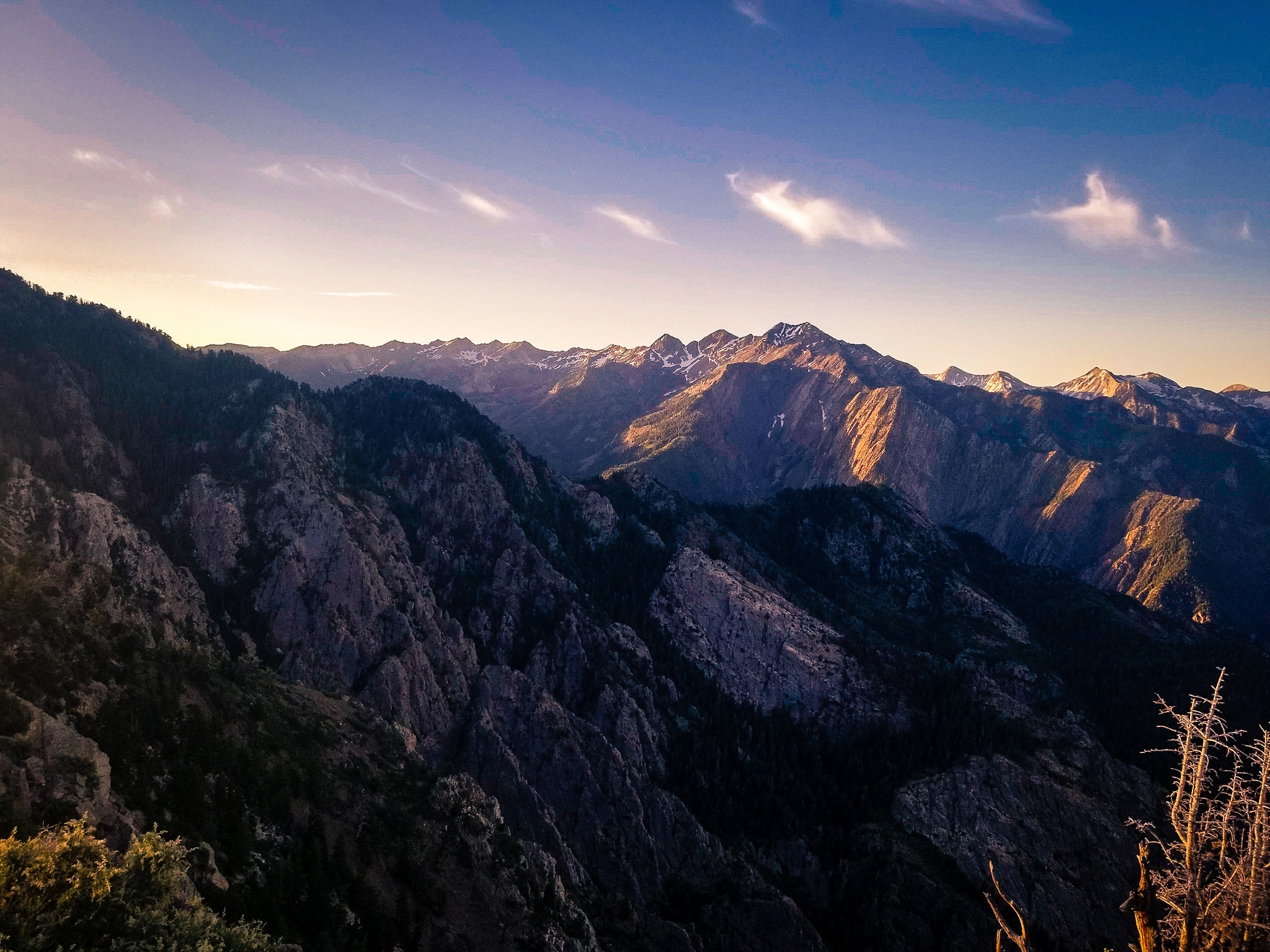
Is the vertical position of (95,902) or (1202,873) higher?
(1202,873)

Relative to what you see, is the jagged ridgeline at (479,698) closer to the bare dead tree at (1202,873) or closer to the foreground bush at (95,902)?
the foreground bush at (95,902)

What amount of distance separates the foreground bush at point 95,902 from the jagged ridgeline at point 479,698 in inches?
499

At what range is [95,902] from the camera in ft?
97.6

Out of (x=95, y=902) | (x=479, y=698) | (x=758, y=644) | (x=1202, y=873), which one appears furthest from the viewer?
(x=758, y=644)

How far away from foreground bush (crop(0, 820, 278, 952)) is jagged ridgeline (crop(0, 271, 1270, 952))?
12671 millimetres

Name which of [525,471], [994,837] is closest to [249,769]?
[994,837]

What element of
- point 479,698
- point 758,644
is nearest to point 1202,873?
point 479,698

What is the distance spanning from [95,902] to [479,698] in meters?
101

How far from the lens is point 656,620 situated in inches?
6722

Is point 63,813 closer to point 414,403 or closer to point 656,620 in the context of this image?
point 656,620

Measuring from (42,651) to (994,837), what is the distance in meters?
131

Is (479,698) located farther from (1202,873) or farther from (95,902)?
(1202,873)

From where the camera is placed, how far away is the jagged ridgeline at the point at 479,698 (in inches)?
2347

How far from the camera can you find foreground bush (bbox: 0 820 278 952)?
28078 mm
